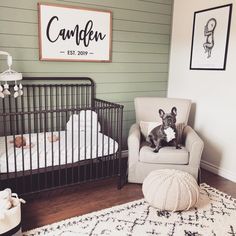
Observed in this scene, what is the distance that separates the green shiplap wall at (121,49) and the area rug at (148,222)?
5.00ft

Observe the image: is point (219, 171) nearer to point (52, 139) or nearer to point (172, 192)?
point (172, 192)

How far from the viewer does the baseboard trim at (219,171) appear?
303 centimetres

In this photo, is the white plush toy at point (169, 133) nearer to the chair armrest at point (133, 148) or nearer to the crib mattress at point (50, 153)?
the chair armrest at point (133, 148)

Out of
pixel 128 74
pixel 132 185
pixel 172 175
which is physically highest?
pixel 128 74

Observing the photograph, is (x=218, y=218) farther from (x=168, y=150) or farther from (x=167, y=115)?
(x=167, y=115)

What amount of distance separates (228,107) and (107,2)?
6.20ft

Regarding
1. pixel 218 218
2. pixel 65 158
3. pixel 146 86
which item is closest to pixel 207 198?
pixel 218 218

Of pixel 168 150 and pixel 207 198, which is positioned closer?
pixel 207 198

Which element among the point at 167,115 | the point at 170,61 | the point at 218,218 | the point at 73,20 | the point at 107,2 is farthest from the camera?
the point at 170,61

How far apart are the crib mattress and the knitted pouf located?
24.0 inches

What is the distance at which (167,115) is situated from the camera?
8.92 ft

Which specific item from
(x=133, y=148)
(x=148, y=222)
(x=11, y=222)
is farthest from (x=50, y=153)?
Answer: (x=148, y=222)

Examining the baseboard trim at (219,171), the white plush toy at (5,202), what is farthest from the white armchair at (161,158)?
the white plush toy at (5,202)

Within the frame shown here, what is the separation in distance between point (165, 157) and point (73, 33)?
67.1 inches
